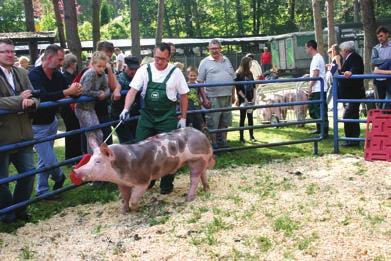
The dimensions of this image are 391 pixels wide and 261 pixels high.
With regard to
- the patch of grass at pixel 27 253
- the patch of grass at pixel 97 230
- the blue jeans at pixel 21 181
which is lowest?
the patch of grass at pixel 27 253

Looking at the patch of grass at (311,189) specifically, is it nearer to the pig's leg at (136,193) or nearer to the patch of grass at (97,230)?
the pig's leg at (136,193)

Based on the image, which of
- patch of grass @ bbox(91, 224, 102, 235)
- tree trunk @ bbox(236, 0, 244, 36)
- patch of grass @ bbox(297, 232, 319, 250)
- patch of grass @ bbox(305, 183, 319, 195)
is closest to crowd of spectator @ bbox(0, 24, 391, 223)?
patch of grass @ bbox(91, 224, 102, 235)

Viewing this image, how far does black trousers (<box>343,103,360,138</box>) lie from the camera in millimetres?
8094

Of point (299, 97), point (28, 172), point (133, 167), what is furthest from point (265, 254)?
point (299, 97)

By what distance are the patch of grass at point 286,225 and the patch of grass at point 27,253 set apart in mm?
1987

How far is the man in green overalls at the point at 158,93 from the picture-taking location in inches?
221

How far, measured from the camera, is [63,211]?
5551 mm

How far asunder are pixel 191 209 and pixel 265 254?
1.38 meters

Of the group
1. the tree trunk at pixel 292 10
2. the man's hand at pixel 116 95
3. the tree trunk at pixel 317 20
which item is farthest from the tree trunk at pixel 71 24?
the tree trunk at pixel 292 10

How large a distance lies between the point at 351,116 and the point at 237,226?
408 cm

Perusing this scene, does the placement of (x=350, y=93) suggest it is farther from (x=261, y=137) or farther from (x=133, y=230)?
(x=133, y=230)

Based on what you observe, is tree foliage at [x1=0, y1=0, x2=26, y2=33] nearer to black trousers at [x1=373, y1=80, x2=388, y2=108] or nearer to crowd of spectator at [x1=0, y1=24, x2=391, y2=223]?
crowd of spectator at [x1=0, y1=24, x2=391, y2=223]

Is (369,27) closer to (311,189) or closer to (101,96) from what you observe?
(311,189)

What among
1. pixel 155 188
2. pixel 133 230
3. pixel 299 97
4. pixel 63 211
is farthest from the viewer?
pixel 299 97
